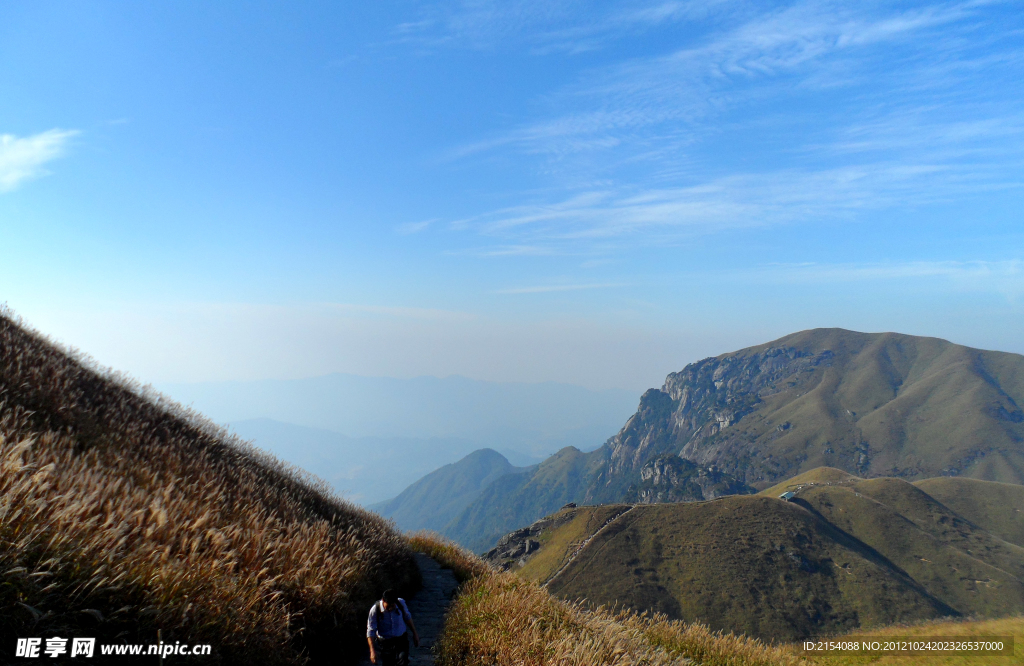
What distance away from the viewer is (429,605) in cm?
1200

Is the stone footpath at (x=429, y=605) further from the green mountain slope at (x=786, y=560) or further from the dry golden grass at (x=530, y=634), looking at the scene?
the green mountain slope at (x=786, y=560)

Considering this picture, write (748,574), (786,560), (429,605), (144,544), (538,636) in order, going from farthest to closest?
(786,560) → (748,574) → (429,605) → (538,636) → (144,544)

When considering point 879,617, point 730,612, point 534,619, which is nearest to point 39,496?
point 534,619

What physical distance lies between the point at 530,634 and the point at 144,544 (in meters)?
5.83

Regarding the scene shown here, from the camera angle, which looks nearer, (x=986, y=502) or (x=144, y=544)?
(x=144, y=544)

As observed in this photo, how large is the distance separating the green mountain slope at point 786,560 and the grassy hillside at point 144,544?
103 meters

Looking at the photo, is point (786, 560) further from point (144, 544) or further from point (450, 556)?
point (144, 544)

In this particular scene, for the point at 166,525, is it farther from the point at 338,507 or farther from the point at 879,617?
the point at 879,617

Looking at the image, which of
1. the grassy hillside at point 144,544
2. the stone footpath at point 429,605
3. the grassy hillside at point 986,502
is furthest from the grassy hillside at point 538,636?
the grassy hillside at point 986,502

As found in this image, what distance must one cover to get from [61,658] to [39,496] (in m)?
1.75

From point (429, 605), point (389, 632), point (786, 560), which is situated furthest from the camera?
point (786, 560)

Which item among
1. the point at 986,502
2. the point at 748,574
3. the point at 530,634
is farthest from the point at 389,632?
the point at 986,502

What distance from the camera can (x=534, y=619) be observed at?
848 cm

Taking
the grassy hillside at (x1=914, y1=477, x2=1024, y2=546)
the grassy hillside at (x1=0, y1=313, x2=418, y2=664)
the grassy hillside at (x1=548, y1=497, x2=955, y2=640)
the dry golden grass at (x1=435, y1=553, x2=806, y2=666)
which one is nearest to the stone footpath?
the dry golden grass at (x1=435, y1=553, x2=806, y2=666)
